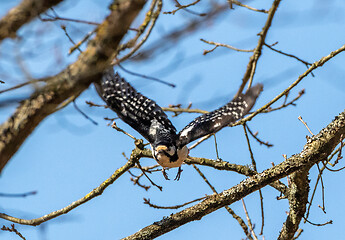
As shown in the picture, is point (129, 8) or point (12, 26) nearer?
point (129, 8)

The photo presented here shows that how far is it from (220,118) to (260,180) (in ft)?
3.18

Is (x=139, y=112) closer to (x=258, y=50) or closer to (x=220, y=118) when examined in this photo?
(x=220, y=118)

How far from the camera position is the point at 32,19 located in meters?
1.92

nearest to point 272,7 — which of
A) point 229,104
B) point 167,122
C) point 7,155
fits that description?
point 229,104

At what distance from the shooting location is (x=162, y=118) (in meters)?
5.31

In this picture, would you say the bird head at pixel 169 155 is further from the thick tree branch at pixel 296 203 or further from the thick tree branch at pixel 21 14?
the thick tree branch at pixel 21 14

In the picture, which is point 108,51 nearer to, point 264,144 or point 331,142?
point 331,142

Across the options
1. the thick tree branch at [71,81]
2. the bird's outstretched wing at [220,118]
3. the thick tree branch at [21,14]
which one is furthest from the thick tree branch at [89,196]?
the thick tree branch at [21,14]

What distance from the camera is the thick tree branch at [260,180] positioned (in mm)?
3639

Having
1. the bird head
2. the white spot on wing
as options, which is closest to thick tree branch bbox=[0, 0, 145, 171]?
the bird head

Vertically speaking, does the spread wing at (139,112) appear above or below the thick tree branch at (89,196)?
above

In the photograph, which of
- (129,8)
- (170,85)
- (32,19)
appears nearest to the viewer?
(129,8)

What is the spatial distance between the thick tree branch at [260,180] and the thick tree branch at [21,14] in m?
2.12

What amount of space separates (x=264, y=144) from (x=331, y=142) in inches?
46.2
